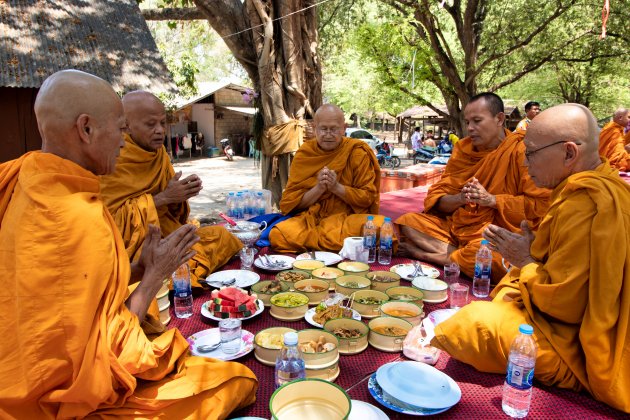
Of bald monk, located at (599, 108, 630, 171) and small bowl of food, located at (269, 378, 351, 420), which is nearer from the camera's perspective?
small bowl of food, located at (269, 378, 351, 420)

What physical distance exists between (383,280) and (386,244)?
787 millimetres

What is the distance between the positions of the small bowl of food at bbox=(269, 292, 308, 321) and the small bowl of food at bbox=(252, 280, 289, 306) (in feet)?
0.43

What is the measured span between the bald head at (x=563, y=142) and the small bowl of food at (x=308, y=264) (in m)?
1.90

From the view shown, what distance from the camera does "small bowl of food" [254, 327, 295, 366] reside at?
2379 millimetres

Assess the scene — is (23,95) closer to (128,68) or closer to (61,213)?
(128,68)

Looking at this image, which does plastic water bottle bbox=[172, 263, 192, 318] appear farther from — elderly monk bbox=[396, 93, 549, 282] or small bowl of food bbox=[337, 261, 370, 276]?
elderly monk bbox=[396, 93, 549, 282]

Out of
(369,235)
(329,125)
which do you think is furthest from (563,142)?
(329,125)

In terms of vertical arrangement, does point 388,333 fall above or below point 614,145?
below

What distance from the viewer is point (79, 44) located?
7.07 meters

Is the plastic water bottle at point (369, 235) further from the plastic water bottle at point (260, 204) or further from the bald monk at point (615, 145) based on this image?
the bald monk at point (615, 145)

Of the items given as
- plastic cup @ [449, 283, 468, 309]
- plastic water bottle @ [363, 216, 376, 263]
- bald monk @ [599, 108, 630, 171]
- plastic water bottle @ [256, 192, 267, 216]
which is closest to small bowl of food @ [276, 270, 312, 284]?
plastic water bottle @ [363, 216, 376, 263]

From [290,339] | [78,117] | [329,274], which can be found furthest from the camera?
[329,274]

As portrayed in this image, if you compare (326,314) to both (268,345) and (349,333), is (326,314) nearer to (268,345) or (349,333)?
(349,333)

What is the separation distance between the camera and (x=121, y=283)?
1.70 meters
